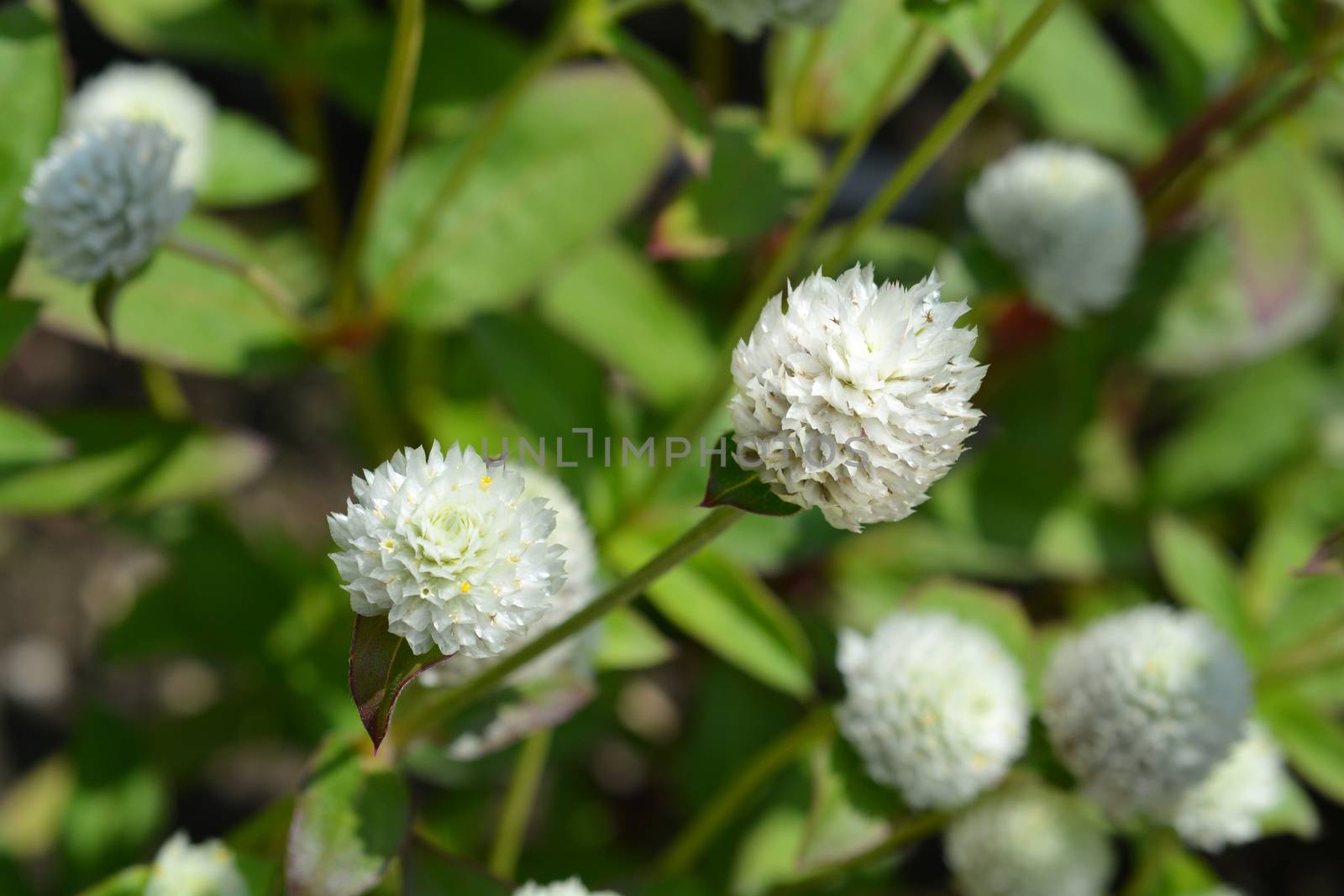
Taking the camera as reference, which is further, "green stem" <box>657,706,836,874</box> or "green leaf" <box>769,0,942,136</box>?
"green leaf" <box>769,0,942,136</box>

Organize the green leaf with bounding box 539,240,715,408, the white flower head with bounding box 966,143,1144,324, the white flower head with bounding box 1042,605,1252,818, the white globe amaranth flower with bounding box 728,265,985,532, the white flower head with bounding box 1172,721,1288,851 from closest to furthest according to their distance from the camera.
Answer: the white globe amaranth flower with bounding box 728,265,985,532, the white flower head with bounding box 1042,605,1252,818, the white flower head with bounding box 1172,721,1288,851, the white flower head with bounding box 966,143,1144,324, the green leaf with bounding box 539,240,715,408

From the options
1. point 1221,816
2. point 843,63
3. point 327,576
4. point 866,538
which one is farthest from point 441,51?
point 1221,816

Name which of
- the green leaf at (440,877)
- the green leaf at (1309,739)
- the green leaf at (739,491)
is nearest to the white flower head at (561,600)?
the green leaf at (440,877)

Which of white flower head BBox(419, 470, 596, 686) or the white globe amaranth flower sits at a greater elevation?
the white globe amaranth flower

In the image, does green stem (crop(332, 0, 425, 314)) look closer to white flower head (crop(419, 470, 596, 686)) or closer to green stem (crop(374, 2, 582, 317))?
green stem (crop(374, 2, 582, 317))

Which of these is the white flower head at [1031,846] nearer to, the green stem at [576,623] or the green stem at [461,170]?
the green stem at [576,623]

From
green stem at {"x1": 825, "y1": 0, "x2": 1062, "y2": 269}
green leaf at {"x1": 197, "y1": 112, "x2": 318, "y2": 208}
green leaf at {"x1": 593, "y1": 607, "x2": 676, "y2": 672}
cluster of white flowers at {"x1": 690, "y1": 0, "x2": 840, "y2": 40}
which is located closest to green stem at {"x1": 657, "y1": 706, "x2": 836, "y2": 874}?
green leaf at {"x1": 593, "y1": 607, "x2": 676, "y2": 672}

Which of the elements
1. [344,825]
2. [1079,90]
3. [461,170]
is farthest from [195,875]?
[1079,90]
